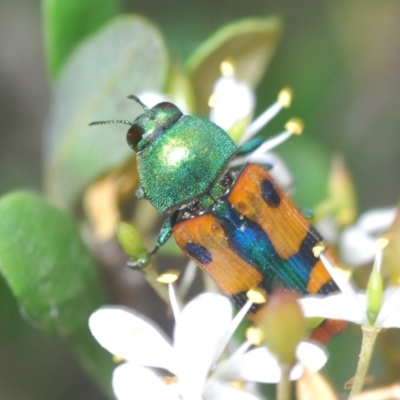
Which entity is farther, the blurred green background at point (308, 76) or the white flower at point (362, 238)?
the blurred green background at point (308, 76)

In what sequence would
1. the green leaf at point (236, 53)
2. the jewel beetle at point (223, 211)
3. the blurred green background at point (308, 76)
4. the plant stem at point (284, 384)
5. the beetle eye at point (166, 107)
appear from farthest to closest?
the blurred green background at point (308, 76) → the green leaf at point (236, 53) → the beetle eye at point (166, 107) → the jewel beetle at point (223, 211) → the plant stem at point (284, 384)

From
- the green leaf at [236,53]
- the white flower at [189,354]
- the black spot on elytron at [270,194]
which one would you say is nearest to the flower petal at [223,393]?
the white flower at [189,354]

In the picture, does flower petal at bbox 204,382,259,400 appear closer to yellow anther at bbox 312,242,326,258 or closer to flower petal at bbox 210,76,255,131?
yellow anther at bbox 312,242,326,258

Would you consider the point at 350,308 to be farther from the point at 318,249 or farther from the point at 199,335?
the point at 199,335

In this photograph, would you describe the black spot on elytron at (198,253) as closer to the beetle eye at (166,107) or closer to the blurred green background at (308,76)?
the beetle eye at (166,107)

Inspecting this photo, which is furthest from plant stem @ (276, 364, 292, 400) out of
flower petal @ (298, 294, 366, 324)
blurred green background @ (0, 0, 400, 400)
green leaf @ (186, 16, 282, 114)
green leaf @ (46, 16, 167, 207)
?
blurred green background @ (0, 0, 400, 400)

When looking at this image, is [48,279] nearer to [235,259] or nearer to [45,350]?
[235,259]
